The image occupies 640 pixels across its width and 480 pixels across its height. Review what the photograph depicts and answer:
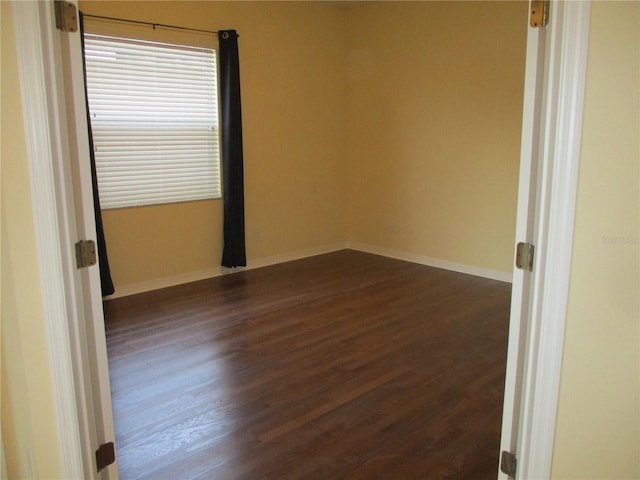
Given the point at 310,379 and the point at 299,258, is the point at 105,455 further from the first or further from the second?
the point at 299,258

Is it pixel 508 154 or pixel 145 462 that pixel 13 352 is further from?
pixel 508 154

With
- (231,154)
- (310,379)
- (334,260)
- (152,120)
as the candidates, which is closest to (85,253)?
(310,379)

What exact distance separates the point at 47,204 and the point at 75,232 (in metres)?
0.16

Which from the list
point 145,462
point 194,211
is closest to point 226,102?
point 194,211

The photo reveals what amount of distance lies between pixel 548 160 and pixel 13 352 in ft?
5.36

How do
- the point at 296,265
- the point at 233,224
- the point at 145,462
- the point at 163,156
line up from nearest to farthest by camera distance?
the point at 145,462
the point at 163,156
the point at 233,224
the point at 296,265

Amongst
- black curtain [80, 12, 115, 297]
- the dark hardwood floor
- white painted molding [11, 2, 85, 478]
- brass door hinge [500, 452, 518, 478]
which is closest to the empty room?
the dark hardwood floor

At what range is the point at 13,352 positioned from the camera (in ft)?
4.82

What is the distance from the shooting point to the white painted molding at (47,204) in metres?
1.33

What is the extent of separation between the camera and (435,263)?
Answer: 5.37 meters

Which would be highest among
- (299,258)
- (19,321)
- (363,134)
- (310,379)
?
(363,134)

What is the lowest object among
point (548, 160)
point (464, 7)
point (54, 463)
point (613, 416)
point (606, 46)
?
point (54, 463)

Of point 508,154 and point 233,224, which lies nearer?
point 508,154

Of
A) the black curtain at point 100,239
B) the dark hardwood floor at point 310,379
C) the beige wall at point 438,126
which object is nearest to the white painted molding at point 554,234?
the dark hardwood floor at point 310,379
